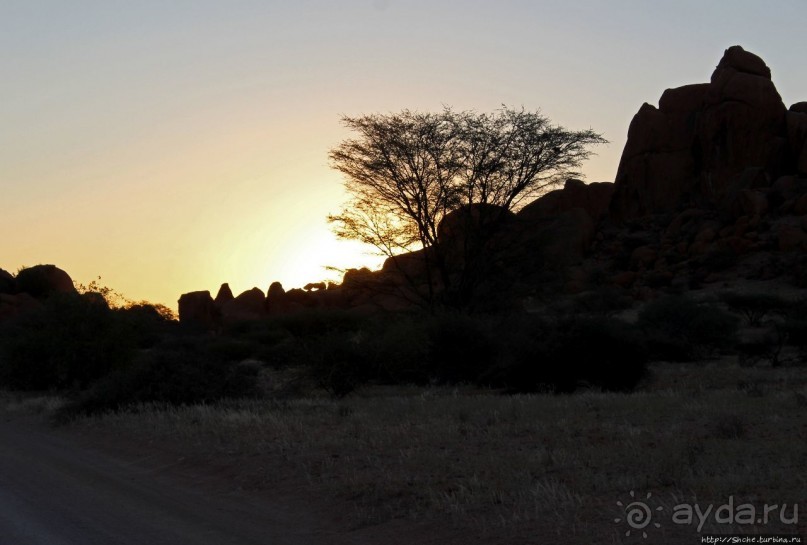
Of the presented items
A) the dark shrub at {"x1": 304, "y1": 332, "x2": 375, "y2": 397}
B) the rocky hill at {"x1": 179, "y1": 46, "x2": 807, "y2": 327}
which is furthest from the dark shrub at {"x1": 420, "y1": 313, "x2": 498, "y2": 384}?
the rocky hill at {"x1": 179, "y1": 46, "x2": 807, "y2": 327}

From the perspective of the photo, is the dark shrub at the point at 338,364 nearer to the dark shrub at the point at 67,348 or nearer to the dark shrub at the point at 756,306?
the dark shrub at the point at 67,348

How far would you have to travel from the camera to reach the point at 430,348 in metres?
26.4

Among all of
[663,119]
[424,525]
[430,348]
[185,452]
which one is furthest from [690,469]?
[663,119]

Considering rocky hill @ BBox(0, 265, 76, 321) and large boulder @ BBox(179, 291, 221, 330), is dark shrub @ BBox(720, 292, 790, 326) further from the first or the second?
rocky hill @ BBox(0, 265, 76, 321)

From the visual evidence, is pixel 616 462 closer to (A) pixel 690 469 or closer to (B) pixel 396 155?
(A) pixel 690 469

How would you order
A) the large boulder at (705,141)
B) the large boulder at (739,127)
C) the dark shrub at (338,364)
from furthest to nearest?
the large boulder at (705,141)
the large boulder at (739,127)
the dark shrub at (338,364)

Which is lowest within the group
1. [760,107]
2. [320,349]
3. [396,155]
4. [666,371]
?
[666,371]

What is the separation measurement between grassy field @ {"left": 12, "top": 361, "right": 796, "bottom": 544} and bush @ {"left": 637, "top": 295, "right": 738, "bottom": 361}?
11811 millimetres

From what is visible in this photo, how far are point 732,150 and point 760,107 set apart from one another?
12.5 feet

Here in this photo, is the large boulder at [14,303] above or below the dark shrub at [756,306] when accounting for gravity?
above

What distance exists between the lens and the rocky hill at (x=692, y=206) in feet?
195

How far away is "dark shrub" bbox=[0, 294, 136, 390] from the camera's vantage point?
2700 centimetres

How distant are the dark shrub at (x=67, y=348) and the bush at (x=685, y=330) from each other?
661 inches

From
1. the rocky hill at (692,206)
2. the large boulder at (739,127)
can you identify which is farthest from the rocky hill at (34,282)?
the large boulder at (739,127)
